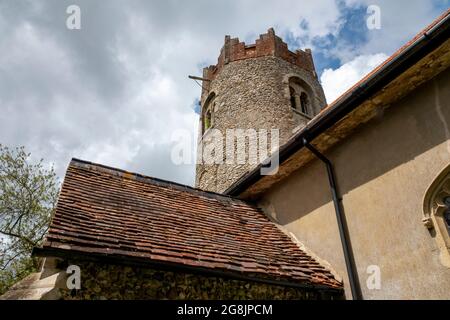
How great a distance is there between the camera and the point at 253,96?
13648 millimetres

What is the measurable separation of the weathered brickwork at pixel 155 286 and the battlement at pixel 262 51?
1267cm

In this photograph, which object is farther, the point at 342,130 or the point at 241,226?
the point at 241,226

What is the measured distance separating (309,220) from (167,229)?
2.48 meters

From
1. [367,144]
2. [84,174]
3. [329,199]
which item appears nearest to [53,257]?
[84,174]

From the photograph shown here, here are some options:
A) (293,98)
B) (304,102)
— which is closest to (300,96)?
(304,102)

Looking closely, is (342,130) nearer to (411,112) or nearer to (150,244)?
(411,112)

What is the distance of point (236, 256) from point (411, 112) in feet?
9.98

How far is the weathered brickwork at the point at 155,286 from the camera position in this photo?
352 centimetres

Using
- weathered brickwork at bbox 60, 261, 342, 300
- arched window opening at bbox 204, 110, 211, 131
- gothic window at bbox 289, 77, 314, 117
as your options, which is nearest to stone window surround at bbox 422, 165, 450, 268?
weathered brickwork at bbox 60, 261, 342, 300

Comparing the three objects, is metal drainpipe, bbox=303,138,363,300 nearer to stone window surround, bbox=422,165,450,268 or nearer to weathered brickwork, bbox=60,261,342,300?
weathered brickwork, bbox=60,261,342,300

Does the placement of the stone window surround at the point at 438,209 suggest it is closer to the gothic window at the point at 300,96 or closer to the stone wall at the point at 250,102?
the stone wall at the point at 250,102

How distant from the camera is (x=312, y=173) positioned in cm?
607

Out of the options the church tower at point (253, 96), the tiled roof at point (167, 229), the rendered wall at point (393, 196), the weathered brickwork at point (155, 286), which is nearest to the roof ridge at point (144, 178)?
the tiled roof at point (167, 229)

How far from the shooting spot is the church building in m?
3.72
